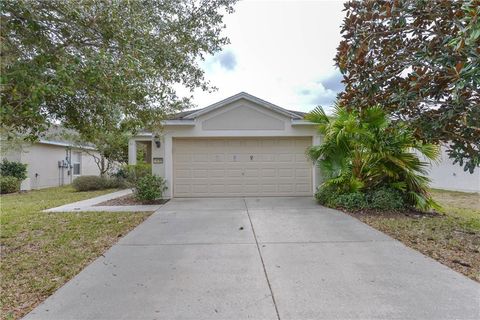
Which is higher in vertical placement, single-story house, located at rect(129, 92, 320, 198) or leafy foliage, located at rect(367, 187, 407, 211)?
single-story house, located at rect(129, 92, 320, 198)

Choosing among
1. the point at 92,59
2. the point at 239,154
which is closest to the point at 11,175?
the point at 239,154

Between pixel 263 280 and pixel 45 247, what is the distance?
4148 mm

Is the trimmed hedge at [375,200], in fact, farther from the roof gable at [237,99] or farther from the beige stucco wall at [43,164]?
the beige stucco wall at [43,164]

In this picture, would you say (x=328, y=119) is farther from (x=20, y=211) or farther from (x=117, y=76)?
→ (x=20, y=211)

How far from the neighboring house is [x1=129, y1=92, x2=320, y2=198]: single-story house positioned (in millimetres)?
8808

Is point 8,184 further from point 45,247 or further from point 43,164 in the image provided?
point 45,247

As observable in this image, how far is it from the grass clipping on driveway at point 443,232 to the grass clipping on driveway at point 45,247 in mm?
5416

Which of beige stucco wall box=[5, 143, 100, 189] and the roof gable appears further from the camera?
beige stucco wall box=[5, 143, 100, 189]

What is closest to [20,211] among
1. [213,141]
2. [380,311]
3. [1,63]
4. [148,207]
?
[148,207]

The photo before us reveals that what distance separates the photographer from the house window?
2133 cm

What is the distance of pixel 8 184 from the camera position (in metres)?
14.6

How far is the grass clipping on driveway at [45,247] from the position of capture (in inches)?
146

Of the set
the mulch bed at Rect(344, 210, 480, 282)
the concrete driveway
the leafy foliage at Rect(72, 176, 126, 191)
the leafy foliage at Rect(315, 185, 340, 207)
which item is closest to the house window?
the leafy foliage at Rect(72, 176, 126, 191)

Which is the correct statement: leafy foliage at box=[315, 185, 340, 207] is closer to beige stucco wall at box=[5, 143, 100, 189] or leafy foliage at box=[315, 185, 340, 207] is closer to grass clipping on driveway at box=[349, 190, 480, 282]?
grass clipping on driveway at box=[349, 190, 480, 282]
